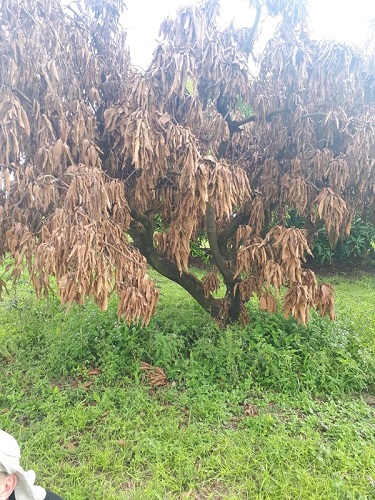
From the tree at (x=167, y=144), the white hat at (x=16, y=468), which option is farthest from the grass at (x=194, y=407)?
the white hat at (x=16, y=468)

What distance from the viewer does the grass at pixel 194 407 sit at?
1.93 metres

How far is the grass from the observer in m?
1.93

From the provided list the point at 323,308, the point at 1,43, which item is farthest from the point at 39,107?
Result: the point at 323,308

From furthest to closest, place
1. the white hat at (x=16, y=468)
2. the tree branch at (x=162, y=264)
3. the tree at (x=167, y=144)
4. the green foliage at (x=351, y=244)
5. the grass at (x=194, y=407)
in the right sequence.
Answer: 1. the green foliage at (x=351, y=244)
2. the tree branch at (x=162, y=264)
3. the grass at (x=194, y=407)
4. the tree at (x=167, y=144)
5. the white hat at (x=16, y=468)

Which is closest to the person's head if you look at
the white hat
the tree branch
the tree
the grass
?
the white hat

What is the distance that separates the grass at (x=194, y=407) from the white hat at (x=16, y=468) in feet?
2.80

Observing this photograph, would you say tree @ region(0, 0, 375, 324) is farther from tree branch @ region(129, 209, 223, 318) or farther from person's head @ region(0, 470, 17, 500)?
person's head @ region(0, 470, 17, 500)

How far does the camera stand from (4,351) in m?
3.33

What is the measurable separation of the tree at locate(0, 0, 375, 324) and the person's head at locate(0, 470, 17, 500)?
660mm

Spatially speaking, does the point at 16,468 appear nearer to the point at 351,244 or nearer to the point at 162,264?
the point at 162,264

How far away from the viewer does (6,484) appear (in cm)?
105

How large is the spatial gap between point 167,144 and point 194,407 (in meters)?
1.84

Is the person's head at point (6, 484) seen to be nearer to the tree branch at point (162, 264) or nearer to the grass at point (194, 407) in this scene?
the grass at point (194, 407)

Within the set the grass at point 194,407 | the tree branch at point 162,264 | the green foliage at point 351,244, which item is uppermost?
the green foliage at point 351,244
